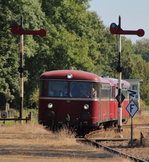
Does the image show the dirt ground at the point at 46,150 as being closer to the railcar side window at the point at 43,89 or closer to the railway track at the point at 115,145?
the railway track at the point at 115,145

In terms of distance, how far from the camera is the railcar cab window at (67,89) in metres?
31.4

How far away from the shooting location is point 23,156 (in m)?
19.2

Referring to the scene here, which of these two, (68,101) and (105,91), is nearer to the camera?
(68,101)

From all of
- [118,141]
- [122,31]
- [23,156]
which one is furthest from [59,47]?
[23,156]

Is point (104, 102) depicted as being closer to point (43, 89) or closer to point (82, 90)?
point (82, 90)

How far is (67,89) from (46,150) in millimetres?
10210

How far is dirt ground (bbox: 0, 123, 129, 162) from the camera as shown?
18.6 m

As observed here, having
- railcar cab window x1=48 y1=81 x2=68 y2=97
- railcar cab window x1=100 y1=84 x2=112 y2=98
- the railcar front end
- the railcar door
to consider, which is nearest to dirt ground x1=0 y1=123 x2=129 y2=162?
the railcar front end

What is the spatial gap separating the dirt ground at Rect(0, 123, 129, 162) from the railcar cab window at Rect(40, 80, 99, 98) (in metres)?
2.49

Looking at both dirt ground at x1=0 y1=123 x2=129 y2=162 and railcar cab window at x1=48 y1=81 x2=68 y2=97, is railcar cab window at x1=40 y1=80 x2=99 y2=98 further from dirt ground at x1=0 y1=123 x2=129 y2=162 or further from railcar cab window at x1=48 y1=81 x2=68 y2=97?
dirt ground at x1=0 y1=123 x2=129 y2=162

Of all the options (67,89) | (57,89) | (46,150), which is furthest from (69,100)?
(46,150)

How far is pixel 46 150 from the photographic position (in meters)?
21.4

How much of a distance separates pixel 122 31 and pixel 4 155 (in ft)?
50.2

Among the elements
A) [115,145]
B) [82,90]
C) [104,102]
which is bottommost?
[115,145]
